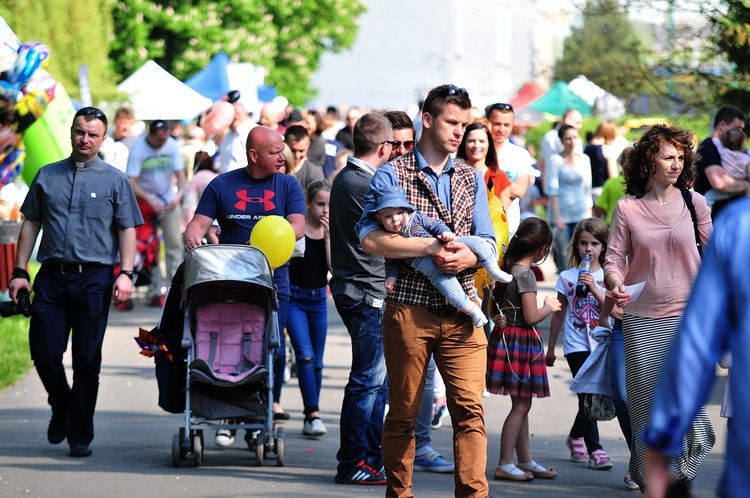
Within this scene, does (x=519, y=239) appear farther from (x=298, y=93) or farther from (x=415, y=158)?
(x=298, y=93)

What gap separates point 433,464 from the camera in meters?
7.81

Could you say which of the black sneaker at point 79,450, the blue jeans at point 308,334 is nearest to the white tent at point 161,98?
the blue jeans at point 308,334

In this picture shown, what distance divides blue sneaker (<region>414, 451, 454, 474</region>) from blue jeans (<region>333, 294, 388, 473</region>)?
1.33 ft

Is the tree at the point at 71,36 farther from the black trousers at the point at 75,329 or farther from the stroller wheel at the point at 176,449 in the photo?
the stroller wheel at the point at 176,449

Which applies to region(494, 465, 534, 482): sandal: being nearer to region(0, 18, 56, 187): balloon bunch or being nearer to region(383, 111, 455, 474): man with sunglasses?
region(383, 111, 455, 474): man with sunglasses

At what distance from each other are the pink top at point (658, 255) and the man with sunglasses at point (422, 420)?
1603 millimetres

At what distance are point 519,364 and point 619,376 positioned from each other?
2.28 feet

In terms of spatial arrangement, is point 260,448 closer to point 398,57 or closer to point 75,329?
point 75,329

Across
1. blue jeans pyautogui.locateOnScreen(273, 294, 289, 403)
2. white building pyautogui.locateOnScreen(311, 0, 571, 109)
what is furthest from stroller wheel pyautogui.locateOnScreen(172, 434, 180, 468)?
white building pyautogui.locateOnScreen(311, 0, 571, 109)

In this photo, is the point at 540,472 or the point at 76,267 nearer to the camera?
the point at 540,472

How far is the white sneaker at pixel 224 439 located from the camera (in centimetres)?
859

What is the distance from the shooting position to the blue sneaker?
780cm

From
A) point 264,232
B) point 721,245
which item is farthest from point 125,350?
point 721,245

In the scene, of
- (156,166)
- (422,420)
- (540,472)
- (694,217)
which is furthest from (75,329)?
(156,166)
